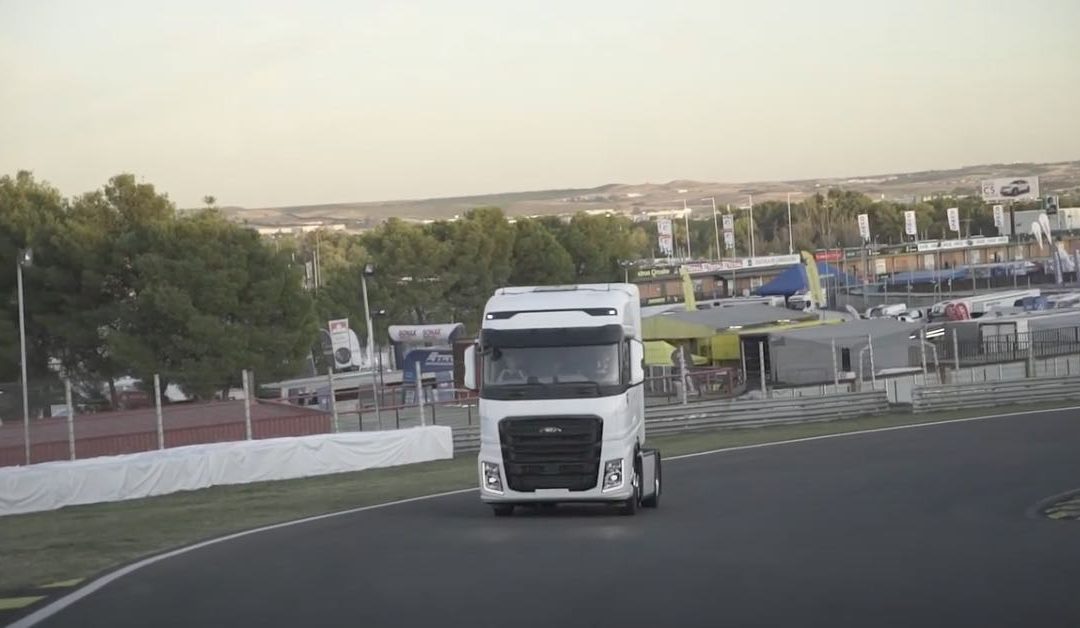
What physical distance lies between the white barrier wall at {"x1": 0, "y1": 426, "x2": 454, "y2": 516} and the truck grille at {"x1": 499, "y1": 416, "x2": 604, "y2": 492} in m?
10.7

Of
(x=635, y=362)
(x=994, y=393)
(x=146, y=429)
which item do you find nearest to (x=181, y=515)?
(x=635, y=362)

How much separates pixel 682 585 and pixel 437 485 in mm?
14993

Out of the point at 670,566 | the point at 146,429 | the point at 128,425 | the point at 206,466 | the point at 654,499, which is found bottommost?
the point at 654,499

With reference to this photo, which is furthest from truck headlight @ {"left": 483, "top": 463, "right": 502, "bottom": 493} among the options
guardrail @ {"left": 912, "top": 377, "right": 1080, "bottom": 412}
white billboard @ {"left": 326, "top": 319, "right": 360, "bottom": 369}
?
guardrail @ {"left": 912, "top": 377, "right": 1080, "bottom": 412}

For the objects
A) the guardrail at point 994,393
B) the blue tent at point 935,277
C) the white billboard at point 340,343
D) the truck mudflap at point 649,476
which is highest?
the blue tent at point 935,277

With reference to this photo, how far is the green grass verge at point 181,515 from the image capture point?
16.9 meters

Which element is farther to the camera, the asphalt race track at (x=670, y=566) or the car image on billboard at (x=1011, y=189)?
the car image on billboard at (x=1011, y=189)

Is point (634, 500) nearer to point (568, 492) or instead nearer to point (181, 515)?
point (568, 492)

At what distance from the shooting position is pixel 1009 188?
542 feet

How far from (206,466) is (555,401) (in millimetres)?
12397

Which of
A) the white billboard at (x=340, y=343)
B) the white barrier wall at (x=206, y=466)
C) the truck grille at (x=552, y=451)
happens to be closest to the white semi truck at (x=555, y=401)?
the truck grille at (x=552, y=451)

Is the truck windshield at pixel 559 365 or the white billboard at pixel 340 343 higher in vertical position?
the white billboard at pixel 340 343

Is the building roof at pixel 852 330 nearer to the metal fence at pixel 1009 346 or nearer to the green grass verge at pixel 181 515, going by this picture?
the metal fence at pixel 1009 346

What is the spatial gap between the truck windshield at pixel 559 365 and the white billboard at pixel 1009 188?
154549 millimetres
